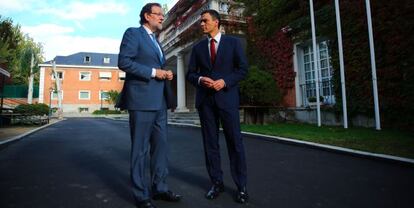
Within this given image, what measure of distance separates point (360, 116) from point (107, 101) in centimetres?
4320

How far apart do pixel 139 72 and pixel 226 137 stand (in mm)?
1061

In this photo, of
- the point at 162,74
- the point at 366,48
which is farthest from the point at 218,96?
the point at 366,48

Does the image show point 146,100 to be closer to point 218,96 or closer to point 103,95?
point 218,96

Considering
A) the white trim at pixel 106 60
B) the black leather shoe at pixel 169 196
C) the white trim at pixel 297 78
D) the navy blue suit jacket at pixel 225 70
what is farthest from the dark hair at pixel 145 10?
the white trim at pixel 106 60

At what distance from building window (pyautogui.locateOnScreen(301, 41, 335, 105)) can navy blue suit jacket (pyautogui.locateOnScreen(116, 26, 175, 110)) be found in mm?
8383

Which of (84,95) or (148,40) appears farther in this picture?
(84,95)

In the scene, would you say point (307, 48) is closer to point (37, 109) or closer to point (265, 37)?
point (265, 37)

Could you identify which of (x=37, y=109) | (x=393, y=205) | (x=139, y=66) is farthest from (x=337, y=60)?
(x=37, y=109)

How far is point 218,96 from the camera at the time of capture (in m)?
2.68

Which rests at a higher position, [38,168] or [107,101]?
[107,101]

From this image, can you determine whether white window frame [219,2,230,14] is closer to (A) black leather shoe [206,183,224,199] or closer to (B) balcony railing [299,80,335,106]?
(B) balcony railing [299,80,335,106]

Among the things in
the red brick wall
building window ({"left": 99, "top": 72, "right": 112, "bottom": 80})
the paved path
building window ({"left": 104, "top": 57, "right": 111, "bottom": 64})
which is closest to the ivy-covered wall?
the paved path

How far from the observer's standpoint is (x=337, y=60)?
9.17 m

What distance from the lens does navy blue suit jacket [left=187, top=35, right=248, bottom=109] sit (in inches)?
105
